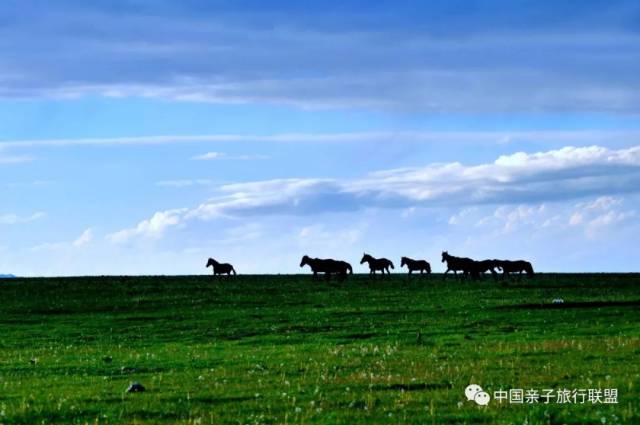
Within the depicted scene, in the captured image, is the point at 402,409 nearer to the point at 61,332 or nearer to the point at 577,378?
the point at 577,378

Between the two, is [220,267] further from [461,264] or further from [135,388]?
[135,388]

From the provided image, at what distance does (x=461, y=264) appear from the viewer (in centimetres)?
9288

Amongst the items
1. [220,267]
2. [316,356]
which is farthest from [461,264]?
[316,356]

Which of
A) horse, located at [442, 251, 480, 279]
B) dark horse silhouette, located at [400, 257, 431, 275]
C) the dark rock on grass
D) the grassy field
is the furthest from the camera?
dark horse silhouette, located at [400, 257, 431, 275]

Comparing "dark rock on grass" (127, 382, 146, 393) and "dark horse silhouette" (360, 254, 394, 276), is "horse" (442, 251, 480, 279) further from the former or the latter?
"dark rock on grass" (127, 382, 146, 393)

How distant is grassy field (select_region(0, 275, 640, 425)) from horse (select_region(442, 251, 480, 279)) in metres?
22.5

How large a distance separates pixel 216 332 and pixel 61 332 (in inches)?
342

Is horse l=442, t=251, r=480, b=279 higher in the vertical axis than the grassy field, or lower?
higher

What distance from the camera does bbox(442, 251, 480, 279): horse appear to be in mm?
91562

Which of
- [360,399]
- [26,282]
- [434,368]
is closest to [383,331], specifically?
[434,368]

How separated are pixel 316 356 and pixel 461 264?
207 ft

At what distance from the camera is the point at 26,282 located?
306 ft

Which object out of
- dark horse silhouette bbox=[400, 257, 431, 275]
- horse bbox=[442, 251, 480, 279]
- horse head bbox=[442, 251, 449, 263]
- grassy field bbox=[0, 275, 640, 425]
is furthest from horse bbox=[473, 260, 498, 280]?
grassy field bbox=[0, 275, 640, 425]

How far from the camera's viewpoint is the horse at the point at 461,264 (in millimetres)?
91562
